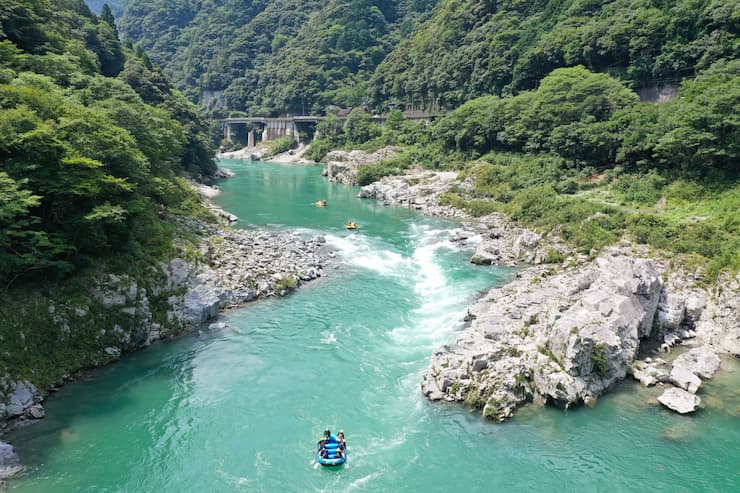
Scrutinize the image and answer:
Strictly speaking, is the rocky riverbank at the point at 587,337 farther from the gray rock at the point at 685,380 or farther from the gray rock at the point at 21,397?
the gray rock at the point at 21,397

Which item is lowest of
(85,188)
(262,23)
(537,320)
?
(537,320)

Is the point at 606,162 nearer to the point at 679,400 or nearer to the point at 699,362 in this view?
the point at 699,362

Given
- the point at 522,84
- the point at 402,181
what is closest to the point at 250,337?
the point at 402,181

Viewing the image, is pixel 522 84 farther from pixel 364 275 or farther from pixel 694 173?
pixel 364 275

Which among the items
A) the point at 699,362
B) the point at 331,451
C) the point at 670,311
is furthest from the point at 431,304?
the point at 331,451

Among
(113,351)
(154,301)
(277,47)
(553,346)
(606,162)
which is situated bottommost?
(113,351)

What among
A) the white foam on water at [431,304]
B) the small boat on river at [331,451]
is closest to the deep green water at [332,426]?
the white foam on water at [431,304]
